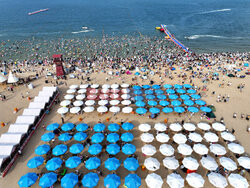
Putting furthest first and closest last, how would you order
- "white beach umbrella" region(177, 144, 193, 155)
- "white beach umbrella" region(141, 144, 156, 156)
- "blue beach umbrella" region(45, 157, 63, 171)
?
"white beach umbrella" region(177, 144, 193, 155) < "white beach umbrella" region(141, 144, 156, 156) < "blue beach umbrella" region(45, 157, 63, 171)

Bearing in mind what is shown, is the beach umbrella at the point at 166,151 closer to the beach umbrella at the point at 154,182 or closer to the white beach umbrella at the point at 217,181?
the beach umbrella at the point at 154,182

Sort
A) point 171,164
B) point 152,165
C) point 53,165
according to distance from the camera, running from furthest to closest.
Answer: point 171,164, point 152,165, point 53,165

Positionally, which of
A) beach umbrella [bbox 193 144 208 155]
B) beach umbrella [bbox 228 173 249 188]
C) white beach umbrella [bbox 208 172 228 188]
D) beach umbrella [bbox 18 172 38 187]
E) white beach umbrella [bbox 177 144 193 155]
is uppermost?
beach umbrella [bbox 18 172 38 187]

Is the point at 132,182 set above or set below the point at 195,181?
above

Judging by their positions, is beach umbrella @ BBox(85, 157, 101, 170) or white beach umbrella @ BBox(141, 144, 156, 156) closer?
beach umbrella @ BBox(85, 157, 101, 170)

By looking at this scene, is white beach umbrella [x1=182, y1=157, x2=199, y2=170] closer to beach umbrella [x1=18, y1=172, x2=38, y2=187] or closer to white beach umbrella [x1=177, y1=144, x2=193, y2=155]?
white beach umbrella [x1=177, y1=144, x2=193, y2=155]

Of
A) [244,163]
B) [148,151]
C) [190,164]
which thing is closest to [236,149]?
[244,163]

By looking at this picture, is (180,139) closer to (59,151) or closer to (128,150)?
(128,150)

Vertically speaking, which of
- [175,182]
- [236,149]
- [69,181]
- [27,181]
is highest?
[27,181]

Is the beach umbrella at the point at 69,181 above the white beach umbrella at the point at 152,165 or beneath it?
above

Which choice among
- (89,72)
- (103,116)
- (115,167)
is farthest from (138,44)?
(115,167)

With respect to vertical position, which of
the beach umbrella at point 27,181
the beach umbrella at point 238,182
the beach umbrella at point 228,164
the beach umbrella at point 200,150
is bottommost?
the beach umbrella at point 238,182

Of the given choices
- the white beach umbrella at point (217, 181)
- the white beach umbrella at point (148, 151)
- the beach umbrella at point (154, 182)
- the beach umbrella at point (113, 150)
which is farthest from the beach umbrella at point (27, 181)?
the white beach umbrella at point (217, 181)

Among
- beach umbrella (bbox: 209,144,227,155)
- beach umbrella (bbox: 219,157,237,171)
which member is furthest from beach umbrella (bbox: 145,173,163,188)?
beach umbrella (bbox: 209,144,227,155)
